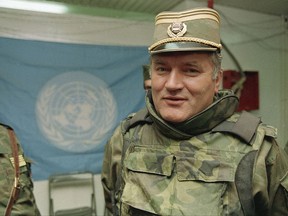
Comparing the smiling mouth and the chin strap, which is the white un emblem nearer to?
the chin strap

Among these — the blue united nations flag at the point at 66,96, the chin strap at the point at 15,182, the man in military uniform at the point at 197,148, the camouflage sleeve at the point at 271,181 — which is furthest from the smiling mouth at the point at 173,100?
the blue united nations flag at the point at 66,96

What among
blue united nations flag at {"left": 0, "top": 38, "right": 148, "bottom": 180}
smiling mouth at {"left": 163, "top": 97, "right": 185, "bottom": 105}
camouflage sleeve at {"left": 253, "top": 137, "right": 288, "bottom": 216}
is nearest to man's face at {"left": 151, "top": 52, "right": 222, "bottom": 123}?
smiling mouth at {"left": 163, "top": 97, "right": 185, "bottom": 105}

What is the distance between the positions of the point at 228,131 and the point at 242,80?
273 centimetres

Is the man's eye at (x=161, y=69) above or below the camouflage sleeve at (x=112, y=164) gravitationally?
above

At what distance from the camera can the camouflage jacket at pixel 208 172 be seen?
33.5 inches

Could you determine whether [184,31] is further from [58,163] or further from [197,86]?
[58,163]

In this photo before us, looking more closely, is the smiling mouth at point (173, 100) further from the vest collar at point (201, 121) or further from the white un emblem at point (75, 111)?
the white un emblem at point (75, 111)

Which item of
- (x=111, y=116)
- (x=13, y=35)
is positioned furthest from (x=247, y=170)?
(x=13, y=35)

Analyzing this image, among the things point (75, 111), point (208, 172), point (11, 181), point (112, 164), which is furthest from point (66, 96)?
point (208, 172)

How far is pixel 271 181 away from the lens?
91 centimetres

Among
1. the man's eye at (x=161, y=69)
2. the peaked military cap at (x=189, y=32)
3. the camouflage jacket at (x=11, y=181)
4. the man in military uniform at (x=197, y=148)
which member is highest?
the peaked military cap at (x=189, y=32)

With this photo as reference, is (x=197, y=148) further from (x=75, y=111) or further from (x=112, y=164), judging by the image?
(x=75, y=111)

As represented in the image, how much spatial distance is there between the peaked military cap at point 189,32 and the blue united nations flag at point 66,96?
81.7 inches

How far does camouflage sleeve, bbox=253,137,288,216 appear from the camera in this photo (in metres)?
0.87
